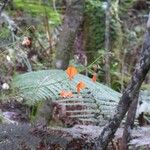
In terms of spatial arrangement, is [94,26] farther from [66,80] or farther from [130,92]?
[130,92]

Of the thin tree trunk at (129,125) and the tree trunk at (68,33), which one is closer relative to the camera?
the thin tree trunk at (129,125)

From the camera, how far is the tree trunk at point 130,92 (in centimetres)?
148

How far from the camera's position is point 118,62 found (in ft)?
16.6

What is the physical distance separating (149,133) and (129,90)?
46 centimetres

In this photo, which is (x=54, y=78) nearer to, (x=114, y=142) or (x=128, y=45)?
(x=114, y=142)

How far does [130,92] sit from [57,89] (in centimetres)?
61

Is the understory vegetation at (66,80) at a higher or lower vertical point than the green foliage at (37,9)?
lower

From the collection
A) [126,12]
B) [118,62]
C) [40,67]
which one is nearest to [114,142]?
[40,67]

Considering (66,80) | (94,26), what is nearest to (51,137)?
(66,80)

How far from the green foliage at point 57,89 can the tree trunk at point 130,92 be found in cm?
49

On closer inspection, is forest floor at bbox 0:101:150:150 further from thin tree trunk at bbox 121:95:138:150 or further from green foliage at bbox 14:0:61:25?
green foliage at bbox 14:0:61:25

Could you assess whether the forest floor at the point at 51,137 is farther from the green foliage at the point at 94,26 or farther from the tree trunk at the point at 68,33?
the green foliage at the point at 94,26

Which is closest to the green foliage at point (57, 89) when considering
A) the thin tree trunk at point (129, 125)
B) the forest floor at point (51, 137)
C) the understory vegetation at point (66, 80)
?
the understory vegetation at point (66, 80)

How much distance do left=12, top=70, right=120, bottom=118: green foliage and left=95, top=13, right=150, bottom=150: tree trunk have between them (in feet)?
1.60
